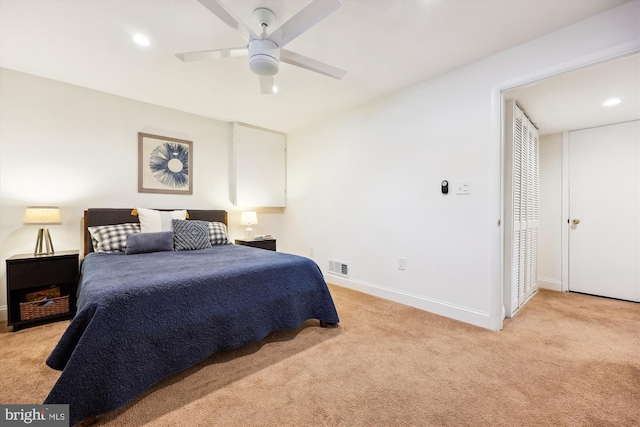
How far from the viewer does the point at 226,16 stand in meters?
1.58

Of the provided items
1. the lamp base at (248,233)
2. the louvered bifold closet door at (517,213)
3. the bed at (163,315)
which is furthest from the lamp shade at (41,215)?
the louvered bifold closet door at (517,213)

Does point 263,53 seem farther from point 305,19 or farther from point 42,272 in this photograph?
point 42,272

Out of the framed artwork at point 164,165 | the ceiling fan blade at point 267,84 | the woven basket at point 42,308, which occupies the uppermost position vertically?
the ceiling fan blade at point 267,84

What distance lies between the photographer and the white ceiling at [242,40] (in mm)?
1839

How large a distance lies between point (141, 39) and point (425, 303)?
3.48m

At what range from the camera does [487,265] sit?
95.0 inches

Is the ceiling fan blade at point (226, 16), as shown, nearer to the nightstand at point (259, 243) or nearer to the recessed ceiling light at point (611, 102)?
the nightstand at point (259, 243)

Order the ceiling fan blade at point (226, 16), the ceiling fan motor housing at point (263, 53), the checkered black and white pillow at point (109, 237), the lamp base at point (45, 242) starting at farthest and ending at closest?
the checkered black and white pillow at point (109, 237), the lamp base at point (45, 242), the ceiling fan motor housing at point (263, 53), the ceiling fan blade at point (226, 16)

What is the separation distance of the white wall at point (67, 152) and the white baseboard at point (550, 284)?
16.6ft

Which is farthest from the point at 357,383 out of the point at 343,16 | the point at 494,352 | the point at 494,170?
the point at 343,16

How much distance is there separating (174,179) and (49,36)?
1.81m

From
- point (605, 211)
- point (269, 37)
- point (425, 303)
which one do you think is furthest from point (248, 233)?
point (605, 211)

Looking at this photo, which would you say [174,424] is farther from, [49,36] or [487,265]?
[49,36]

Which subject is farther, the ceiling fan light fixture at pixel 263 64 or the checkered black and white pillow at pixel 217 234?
the checkered black and white pillow at pixel 217 234
